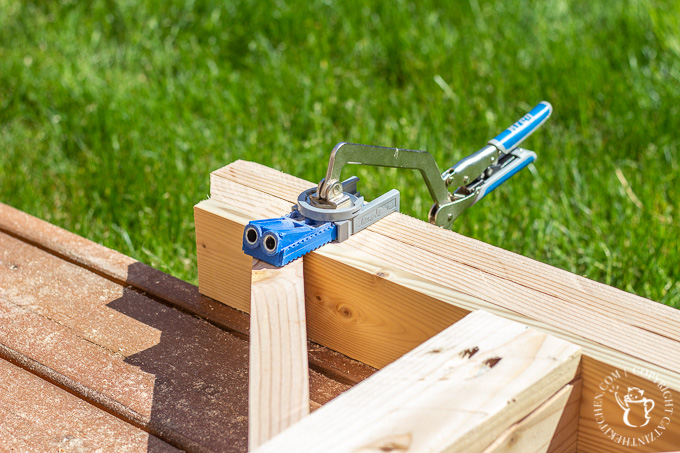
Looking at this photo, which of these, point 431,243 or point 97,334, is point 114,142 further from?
point 431,243

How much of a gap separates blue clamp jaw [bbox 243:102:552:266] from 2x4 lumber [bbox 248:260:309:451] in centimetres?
5

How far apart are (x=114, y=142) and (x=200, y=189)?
1.76 ft

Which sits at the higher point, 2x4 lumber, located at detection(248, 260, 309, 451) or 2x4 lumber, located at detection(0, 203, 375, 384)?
2x4 lumber, located at detection(248, 260, 309, 451)

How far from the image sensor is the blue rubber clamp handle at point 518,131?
196 cm

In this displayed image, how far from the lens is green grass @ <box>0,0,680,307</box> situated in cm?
278

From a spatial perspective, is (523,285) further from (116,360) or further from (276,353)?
(116,360)

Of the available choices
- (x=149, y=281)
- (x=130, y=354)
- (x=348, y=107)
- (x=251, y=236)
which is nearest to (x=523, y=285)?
(x=251, y=236)

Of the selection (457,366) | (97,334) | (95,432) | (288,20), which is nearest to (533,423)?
(457,366)

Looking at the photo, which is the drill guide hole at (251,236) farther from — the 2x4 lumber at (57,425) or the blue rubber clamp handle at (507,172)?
the blue rubber clamp handle at (507,172)

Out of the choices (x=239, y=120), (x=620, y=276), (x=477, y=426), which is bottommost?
(x=620, y=276)

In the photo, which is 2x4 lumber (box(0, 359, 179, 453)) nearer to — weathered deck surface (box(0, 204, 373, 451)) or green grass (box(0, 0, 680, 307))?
weathered deck surface (box(0, 204, 373, 451))

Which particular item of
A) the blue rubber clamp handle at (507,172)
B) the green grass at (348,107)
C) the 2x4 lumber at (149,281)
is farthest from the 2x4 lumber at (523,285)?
the green grass at (348,107)

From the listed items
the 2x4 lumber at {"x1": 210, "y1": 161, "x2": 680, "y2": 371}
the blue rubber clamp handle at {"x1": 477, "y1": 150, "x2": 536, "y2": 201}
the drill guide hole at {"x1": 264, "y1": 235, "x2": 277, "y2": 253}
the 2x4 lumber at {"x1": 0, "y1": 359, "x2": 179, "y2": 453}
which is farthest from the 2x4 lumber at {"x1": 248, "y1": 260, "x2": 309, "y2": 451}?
the blue rubber clamp handle at {"x1": 477, "y1": 150, "x2": 536, "y2": 201}

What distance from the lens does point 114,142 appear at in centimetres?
322
